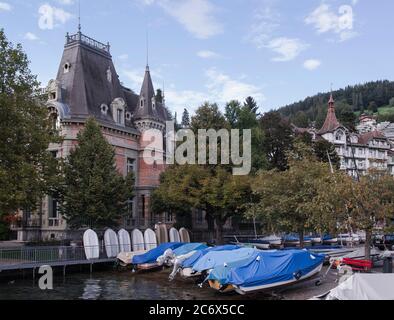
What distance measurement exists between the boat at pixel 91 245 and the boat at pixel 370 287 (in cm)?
2295

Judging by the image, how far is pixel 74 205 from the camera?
37281 millimetres

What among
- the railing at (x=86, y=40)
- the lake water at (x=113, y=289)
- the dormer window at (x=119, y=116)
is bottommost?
the lake water at (x=113, y=289)

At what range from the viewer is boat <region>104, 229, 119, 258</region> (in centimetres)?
3633

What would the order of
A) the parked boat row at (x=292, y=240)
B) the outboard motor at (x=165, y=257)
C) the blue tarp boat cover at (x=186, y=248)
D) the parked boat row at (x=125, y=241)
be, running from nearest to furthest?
the blue tarp boat cover at (x=186, y=248), the outboard motor at (x=165, y=257), the parked boat row at (x=125, y=241), the parked boat row at (x=292, y=240)

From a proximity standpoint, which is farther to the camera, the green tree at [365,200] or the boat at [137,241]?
the boat at [137,241]

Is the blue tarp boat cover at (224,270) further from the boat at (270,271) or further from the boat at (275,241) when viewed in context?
the boat at (275,241)

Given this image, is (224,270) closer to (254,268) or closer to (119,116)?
(254,268)

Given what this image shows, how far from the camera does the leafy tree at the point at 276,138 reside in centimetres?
6319

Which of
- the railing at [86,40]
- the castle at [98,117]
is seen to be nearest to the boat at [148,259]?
the castle at [98,117]

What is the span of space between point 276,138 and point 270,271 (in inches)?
1705

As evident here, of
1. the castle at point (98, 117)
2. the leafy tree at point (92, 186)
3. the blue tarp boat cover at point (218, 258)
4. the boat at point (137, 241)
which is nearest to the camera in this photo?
the blue tarp boat cover at point (218, 258)

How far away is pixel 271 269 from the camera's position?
2222 cm

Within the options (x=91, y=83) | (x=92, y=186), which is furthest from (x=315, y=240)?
(x=91, y=83)
